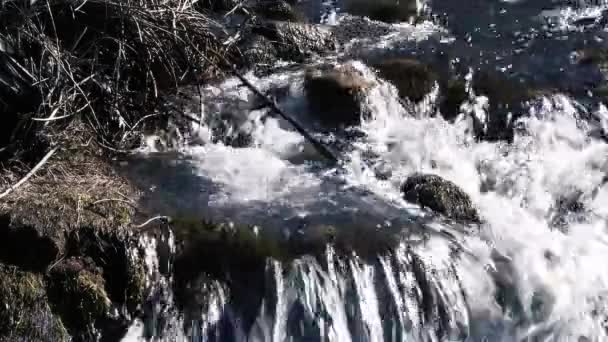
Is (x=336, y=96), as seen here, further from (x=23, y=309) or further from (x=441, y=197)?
(x=23, y=309)

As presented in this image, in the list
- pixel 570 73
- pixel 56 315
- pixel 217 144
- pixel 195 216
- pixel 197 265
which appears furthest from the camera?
pixel 570 73

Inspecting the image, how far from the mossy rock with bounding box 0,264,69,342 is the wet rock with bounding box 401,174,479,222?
8.15ft

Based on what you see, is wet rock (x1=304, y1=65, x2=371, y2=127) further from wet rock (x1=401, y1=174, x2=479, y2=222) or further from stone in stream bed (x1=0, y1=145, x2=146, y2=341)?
stone in stream bed (x1=0, y1=145, x2=146, y2=341)

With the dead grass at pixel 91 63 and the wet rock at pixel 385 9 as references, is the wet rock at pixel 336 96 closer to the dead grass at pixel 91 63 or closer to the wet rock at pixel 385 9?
the dead grass at pixel 91 63

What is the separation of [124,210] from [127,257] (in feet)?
1.18

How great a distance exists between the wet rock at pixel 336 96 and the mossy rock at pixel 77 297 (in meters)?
2.40

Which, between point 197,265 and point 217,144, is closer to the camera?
point 197,265

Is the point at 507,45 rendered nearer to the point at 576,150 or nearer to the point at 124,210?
the point at 576,150

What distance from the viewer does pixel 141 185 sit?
5109 millimetres

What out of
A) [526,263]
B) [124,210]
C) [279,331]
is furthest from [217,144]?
[526,263]

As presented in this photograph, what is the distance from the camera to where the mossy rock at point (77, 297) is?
4.21 meters

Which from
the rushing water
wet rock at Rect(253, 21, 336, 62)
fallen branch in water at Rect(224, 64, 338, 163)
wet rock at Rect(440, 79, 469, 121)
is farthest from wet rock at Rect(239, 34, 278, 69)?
wet rock at Rect(440, 79, 469, 121)

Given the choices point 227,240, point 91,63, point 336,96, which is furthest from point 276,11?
point 227,240

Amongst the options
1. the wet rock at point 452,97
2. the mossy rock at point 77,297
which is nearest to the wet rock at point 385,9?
the wet rock at point 452,97
